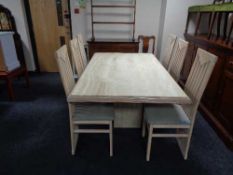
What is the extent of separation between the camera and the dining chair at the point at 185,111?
1.43m

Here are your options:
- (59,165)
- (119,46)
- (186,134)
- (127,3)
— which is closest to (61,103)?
(59,165)

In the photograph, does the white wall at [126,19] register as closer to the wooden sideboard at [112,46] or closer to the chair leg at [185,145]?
the wooden sideboard at [112,46]

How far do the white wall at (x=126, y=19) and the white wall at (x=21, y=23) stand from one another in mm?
917

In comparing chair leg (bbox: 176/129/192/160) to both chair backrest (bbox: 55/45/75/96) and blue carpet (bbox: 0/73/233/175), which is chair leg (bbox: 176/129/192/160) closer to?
blue carpet (bbox: 0/73/233/175)

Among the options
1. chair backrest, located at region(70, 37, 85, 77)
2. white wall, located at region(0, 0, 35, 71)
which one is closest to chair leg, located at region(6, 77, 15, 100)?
chair backrest, located at region(70, 37, 85, 77)

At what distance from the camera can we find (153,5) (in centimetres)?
353

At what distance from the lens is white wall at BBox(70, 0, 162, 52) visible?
3533 millimetres

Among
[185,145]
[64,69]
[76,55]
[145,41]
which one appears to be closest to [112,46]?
[145,41]

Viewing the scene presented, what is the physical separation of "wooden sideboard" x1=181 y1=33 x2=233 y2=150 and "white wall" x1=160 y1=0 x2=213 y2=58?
37.8 inches

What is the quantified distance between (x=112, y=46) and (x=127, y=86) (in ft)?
6.43

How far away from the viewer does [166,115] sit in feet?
5.24

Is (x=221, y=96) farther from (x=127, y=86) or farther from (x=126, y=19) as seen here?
(x=126, y=19)

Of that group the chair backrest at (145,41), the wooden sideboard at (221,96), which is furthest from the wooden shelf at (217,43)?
the chair backrest at (145,41)

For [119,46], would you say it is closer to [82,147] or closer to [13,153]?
[82,147]
